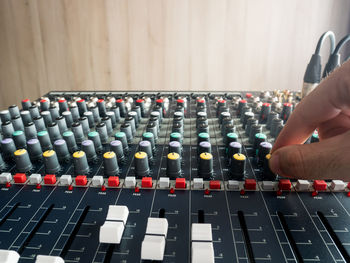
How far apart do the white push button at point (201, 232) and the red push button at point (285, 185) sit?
25cm

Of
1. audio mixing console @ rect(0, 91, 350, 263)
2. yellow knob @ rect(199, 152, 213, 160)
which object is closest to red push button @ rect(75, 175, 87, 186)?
audio mixing console @ rect(0, 91, 350, 263)

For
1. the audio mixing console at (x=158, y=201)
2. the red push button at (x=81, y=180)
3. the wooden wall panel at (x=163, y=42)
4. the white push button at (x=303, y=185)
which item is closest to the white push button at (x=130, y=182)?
the audio mixing console at (x=158, y=201)

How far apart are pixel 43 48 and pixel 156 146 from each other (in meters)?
1.87

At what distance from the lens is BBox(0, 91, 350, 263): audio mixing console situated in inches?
20.9

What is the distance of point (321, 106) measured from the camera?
60 centimetres

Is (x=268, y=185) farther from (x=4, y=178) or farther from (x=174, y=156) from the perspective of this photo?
(x=4, y=178)

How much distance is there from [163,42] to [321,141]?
1.87m

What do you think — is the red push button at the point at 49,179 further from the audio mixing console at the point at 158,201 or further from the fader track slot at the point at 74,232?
the fader track slot at the point at 74,232

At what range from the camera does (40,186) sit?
723mm

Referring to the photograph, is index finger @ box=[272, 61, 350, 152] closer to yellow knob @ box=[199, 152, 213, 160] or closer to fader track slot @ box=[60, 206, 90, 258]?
yellow knob @ box=[199, 152, 213, 160]

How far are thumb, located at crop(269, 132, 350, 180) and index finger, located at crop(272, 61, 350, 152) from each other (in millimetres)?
122

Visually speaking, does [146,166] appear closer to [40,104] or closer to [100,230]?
[100,230]

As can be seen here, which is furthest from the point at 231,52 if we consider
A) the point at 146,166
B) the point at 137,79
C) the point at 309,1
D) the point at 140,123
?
the point at 146,166

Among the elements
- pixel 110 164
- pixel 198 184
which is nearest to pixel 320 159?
pixel 198 184
